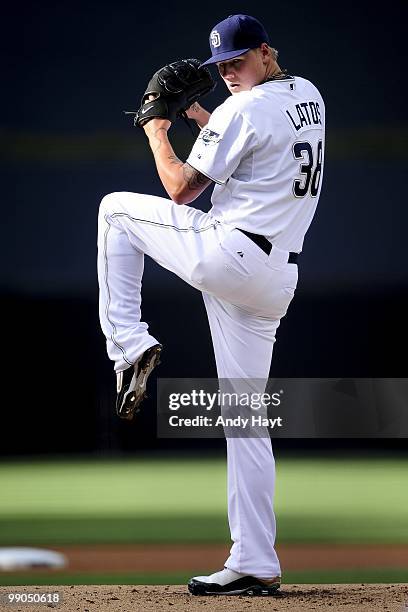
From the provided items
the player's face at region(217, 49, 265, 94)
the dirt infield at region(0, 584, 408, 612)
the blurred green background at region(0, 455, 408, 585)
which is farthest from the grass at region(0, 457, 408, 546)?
the player's face at region(217, 49, 265, 94)

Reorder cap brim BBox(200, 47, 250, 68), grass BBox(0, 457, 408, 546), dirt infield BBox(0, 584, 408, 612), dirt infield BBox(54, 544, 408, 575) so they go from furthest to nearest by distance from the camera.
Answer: grass BBox(0, 457, 408, 546) < dirt infield BBox(54, 544, 408, 575) < cap brim BBox(200, 47, 250, 68) < dirt infield BBox(0, 584, 408, 612)

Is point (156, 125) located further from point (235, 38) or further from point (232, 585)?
point (232, 585)

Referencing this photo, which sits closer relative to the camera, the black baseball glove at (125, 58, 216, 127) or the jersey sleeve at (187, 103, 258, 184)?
the jersey sleeve at (187, 103, 258, 184)

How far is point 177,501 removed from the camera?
5.36 meters

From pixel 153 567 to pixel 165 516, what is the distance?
54.8 inches

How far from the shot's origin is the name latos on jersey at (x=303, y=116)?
2639 millimetres

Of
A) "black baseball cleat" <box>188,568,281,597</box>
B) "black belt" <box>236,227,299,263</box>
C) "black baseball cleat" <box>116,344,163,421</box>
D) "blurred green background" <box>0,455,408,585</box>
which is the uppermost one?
"black belt" <box>236,227,299,263</box>

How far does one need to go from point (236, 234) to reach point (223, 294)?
14 cm

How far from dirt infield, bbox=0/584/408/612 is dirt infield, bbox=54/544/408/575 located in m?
0.61

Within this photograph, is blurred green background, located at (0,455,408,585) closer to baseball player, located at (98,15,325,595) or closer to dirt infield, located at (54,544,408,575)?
dirt infield, located at (54,544,408,575)

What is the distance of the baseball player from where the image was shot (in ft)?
8.47

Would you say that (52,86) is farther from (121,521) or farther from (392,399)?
(121,521)

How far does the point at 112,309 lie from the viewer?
2.63 metres

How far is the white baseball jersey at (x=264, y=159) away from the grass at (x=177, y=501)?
5.62 ft
